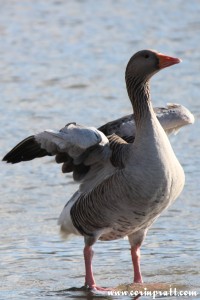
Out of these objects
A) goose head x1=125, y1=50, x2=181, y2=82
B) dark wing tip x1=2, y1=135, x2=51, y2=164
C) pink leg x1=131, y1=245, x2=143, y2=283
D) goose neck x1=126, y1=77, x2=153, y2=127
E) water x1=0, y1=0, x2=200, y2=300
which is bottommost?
water x1=0, y1=0, x2=200, y2=300

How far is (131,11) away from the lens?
22984 millimetres

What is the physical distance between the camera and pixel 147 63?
8719 millimetres

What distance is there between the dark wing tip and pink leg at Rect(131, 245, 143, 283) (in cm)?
123

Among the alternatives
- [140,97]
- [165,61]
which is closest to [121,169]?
[140,97]

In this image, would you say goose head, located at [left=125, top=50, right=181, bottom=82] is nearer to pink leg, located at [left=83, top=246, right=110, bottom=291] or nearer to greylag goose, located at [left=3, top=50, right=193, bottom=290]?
greylag goose, located at [left=3, top=50, right=193, bottom=290]

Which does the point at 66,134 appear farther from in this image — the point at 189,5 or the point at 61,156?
the point at 189,5

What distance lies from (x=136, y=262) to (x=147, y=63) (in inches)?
70.4

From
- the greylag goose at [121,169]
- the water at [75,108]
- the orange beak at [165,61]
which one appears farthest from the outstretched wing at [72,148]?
the water at [75,108]

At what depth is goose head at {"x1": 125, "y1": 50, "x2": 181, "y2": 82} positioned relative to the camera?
867 cm

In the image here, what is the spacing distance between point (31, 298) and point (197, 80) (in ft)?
28.5

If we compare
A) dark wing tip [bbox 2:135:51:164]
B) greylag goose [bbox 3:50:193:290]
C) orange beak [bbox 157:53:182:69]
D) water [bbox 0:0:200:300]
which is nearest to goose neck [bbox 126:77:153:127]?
greylag goose [bbox 3:50:193:290]

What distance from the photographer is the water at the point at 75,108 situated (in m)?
9.20

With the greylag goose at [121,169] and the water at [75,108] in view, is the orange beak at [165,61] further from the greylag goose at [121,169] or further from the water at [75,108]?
the water at [75,108]

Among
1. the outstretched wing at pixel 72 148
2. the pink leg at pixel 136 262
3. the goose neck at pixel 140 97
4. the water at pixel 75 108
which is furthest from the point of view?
the water at pixel 75 108
